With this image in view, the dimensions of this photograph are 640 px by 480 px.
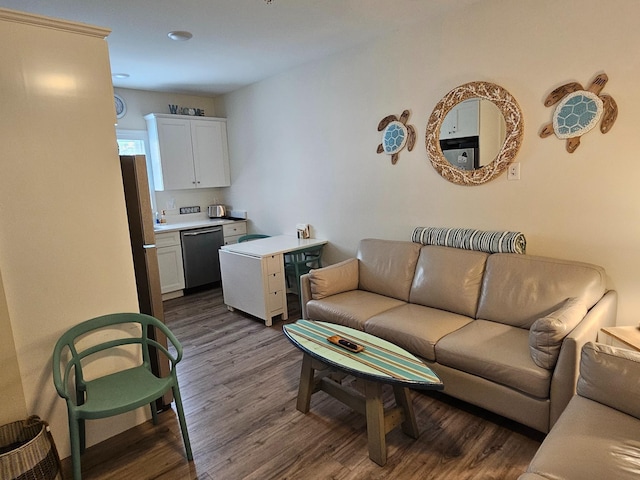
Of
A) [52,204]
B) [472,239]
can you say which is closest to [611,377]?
[472,239]

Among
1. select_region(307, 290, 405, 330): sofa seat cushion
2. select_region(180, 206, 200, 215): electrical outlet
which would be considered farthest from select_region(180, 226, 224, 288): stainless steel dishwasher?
select_region(307, 290, 405, 330): sofa seat cushion

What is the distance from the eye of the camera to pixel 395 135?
3.37 metres

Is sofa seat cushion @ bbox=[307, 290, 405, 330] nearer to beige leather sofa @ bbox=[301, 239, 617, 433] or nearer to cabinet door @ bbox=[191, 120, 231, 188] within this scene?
beige leather sofa @ bbox=[301, 239, 617, 433]

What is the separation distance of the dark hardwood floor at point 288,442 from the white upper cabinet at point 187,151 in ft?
9.57

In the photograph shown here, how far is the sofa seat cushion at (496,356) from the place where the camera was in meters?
1.94

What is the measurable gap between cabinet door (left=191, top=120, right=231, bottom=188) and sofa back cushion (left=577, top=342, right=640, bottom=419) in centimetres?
465

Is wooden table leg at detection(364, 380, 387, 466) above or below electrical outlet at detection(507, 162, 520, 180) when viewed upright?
below

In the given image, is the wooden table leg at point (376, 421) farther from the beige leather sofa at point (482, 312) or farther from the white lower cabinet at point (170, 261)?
the white lower cabinet at point (170, 261)

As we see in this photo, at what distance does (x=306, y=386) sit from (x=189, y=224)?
3287 millimetres

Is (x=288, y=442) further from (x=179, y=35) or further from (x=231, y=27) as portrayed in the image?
(x=179, y=35)

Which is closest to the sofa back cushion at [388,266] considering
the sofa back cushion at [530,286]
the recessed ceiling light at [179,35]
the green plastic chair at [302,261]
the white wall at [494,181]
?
the white wall at [494,181]

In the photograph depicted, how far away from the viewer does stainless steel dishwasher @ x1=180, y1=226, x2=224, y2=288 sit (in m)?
4.79

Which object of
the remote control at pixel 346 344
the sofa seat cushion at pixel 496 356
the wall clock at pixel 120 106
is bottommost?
the sofa seat cushion at pixel 496 356

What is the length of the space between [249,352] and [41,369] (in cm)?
156
